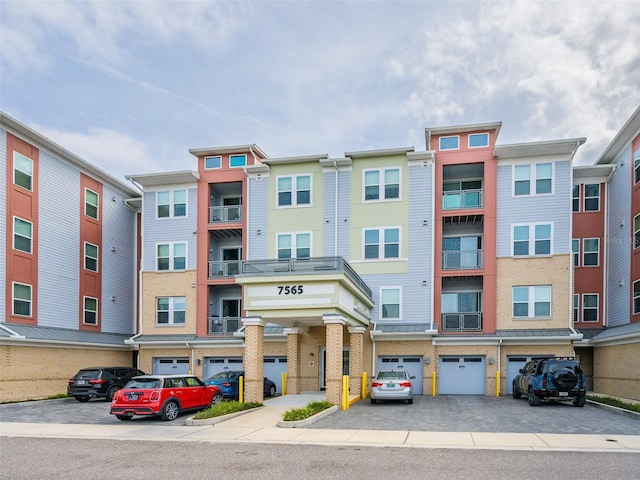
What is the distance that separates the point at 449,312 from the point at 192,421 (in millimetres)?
15566

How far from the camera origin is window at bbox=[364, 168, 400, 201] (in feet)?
86.8

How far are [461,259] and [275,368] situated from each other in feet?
36.4

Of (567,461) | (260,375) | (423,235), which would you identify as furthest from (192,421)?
(423,235)

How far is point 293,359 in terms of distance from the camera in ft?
80.1

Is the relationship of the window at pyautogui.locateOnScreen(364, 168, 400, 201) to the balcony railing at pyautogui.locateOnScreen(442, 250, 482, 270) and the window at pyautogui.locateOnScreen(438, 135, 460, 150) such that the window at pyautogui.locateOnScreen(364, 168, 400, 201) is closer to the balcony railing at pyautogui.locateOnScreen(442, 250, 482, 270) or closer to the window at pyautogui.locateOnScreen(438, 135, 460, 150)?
the window at pyautogui.locateOnScreen(438, 135, 460, 150)

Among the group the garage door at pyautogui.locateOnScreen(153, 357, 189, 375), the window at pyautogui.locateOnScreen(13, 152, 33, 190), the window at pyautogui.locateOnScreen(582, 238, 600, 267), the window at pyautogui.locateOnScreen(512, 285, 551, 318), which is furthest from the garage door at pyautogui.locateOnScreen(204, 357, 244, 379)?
the window at pyautogui.locateOnScreen(582, 238, 600, 267)

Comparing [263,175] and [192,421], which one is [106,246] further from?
[192,421]

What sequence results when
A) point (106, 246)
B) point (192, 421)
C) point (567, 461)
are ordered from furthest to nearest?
point (106, 246) → point (192, 421) → point (567, 461)

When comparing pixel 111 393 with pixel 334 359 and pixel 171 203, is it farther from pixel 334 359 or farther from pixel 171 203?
pixel 171 203

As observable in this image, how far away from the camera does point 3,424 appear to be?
1588 cm

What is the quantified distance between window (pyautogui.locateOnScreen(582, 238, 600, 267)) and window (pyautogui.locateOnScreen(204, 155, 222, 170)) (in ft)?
65.9

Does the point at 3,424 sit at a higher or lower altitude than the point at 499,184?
lower

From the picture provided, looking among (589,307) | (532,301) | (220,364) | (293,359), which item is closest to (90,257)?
(220,364)

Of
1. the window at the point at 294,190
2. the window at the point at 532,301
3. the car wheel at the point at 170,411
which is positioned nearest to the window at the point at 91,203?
the window at the point at 294,190
